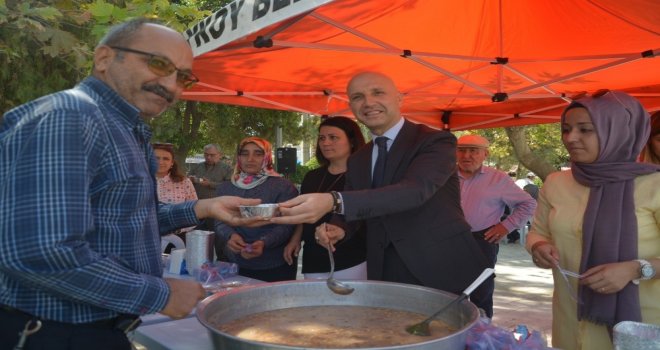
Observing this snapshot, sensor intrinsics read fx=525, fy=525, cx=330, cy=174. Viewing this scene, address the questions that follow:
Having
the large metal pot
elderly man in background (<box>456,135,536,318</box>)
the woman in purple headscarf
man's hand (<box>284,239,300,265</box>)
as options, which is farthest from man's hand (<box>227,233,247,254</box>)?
elderly man in background (<box>456,135,536,318</box>)

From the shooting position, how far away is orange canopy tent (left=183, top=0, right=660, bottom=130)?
263cm

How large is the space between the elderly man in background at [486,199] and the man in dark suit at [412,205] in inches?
84.8

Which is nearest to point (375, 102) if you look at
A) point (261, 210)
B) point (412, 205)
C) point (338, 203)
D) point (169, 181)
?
point (412, 205)

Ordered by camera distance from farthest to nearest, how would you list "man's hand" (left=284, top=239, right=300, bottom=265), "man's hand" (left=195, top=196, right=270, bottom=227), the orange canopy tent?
"man's hand" (left=284, top=239, right=300, bottom=265), the orange canopy tent, "man's hand" (left=195, top=196, right=270, bottom=227)

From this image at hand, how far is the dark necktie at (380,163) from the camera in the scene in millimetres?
2125

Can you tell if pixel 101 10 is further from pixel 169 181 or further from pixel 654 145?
pixel 654 145

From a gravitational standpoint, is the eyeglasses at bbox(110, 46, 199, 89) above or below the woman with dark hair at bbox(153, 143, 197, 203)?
above

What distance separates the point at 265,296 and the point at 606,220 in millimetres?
1227

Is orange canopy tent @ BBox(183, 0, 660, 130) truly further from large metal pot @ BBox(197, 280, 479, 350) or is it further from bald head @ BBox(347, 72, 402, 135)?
large metal pot @ BBox(197, 280, 479, 350)

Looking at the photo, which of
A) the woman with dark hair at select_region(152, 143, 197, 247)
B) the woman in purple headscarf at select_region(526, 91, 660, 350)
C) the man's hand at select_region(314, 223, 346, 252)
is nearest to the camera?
the woman in purple headscarf at select_region(526, 91, 660, 350)

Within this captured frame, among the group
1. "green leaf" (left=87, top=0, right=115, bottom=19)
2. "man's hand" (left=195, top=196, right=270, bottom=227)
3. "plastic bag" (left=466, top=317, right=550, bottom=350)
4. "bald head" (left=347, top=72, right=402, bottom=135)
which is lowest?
"plastic bag" (left=466, top=317, right=550, bottom=350)

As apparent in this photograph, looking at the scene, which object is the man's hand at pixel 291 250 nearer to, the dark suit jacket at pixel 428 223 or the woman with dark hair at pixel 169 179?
the dark suit jacket at pixel 428 223

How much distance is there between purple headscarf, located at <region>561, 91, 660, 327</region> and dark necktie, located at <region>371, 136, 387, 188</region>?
754mm

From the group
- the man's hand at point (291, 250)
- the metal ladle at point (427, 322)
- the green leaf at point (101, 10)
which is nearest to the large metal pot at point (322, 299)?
the metal ladle at point (427, 322)
